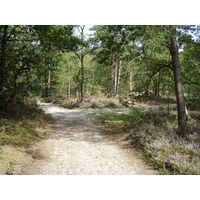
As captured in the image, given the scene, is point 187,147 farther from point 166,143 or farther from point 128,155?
point 128,155

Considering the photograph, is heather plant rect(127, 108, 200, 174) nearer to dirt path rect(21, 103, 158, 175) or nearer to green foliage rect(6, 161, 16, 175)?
dirt path rect(21, 103, 158, 175)

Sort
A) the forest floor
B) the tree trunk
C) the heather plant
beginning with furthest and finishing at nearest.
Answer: the tree trunk → the forest floor → the heather plant

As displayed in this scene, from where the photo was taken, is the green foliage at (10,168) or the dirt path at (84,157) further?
the dirt path at (84,157)

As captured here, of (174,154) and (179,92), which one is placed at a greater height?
(179,92)

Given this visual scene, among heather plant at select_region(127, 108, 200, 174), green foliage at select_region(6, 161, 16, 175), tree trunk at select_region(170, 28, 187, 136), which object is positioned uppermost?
tree trunk at select_region(170, 28, 187, 136)

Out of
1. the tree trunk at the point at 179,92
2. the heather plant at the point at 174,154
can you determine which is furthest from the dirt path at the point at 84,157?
the tree trunk at the point at 179,92

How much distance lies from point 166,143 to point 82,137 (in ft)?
13.5

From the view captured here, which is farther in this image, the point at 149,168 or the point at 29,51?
the point at 29,51

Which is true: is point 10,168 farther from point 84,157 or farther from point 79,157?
point 84,157

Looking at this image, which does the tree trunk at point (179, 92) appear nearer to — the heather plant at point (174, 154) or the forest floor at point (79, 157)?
the heather plant at point (174, 154)

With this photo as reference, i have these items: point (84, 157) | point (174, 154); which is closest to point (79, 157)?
point (84, 157)

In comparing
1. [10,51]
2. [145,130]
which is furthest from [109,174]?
[10,51]

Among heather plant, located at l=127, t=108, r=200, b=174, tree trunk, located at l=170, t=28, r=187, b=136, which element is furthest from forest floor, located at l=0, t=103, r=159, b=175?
tree trunk, located at l=170, t=28, r=187, b=136

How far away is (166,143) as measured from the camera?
15.4 feet
